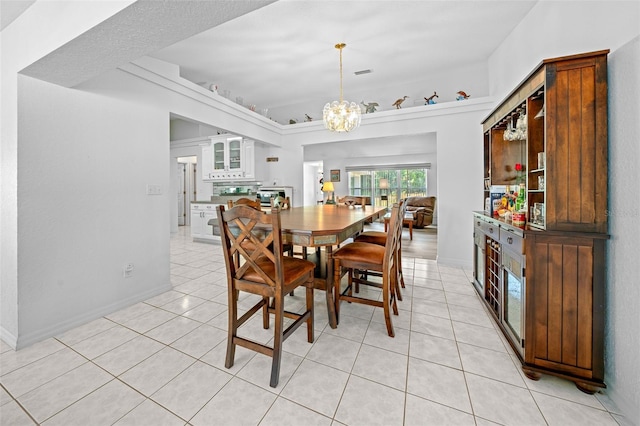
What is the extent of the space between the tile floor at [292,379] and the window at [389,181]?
689 centimetres

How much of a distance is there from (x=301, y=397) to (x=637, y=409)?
155cm

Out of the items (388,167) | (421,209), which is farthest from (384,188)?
(421,209)

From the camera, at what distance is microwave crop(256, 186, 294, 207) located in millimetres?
5266

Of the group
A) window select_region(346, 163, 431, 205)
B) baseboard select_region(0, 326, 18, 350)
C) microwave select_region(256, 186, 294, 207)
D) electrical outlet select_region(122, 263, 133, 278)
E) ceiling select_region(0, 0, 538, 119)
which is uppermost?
ceiling select_region(0, 0, 538, 119)

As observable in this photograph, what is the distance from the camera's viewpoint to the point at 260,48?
3.16 m

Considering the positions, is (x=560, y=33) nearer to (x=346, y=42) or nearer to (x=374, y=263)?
(x=346, y=42)

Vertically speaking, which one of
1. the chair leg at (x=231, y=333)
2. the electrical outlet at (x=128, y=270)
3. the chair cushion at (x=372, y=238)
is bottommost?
the chair leg at (x=231, y=333)

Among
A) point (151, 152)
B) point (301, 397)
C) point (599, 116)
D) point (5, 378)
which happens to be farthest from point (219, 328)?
point (599, 116)

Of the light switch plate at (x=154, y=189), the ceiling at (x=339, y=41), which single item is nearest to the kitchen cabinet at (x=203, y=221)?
the ceiling at (x=339, y=41)

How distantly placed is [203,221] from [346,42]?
4.34 metres

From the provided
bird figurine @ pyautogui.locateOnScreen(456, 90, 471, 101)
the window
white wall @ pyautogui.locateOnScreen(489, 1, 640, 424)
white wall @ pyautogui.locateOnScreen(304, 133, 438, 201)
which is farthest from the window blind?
white wall @ pyautogui.locateOnScreen(489, 1, 640, 424)

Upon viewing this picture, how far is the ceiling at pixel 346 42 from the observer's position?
8.14 feet

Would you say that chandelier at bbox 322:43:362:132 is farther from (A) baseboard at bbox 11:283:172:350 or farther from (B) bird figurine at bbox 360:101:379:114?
(A) baseboard at bbox 11:283:172:350

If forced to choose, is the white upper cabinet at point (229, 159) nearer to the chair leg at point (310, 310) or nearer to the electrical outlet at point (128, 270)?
the electrical outlet at point (128, 270)
